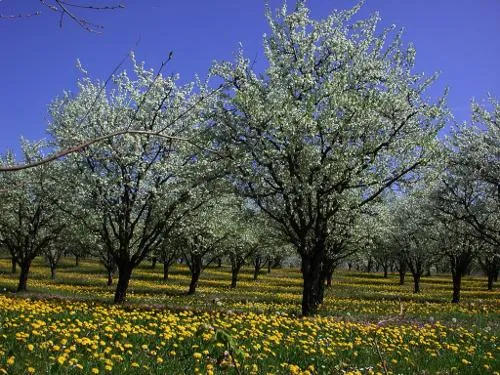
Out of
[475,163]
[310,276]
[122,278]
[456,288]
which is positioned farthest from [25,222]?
[456,288]

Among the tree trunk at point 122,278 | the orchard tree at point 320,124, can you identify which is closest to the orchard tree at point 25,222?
the tree trunk at point 122,278

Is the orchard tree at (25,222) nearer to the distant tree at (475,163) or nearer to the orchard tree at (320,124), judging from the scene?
the orchard tree at (320,124)

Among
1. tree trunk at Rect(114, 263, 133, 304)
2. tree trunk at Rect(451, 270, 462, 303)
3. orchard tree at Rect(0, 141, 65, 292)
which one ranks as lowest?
tree trunk at Rect(451, 270, 462, 303)

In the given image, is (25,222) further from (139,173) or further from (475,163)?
(475,163)

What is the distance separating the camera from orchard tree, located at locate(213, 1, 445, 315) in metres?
14.3

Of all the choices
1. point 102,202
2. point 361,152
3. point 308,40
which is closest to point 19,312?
point 102,202

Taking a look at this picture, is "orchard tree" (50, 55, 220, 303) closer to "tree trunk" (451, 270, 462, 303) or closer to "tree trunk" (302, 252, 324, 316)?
"tree trunk" (302, 252, 324, 316)

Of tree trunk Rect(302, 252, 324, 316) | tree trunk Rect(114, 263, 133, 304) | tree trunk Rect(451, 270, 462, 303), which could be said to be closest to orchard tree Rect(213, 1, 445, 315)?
tree trunk Rect(302, 252, 324, 316)

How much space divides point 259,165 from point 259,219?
2.66 metres

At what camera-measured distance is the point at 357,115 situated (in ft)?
47.1

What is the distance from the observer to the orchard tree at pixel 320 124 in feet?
46.9

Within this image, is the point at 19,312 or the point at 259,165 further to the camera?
the point at 259,165

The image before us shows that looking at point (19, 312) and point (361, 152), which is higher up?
point (361, 152)

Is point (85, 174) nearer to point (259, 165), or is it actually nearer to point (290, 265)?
point (259, 165)
